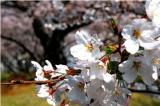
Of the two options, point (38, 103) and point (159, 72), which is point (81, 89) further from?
point (38, 103)

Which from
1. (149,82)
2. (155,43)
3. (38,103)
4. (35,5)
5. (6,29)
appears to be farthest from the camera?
(6,29)

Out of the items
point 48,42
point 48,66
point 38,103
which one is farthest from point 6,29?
point 48,66

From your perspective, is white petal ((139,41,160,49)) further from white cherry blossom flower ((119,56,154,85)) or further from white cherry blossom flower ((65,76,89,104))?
white cherry blossom flower ((65,76,89,104))

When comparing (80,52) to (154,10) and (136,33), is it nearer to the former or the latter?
(136,33)

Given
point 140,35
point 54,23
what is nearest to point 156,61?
point 140,35

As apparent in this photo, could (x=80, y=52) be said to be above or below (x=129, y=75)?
above

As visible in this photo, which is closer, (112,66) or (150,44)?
(150,44)

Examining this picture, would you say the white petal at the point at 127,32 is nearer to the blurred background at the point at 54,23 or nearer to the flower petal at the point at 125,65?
the flower petal at the point at 125,65
